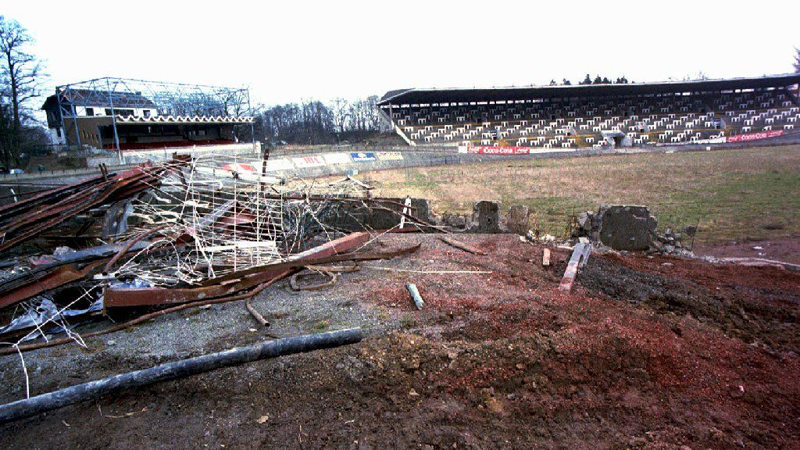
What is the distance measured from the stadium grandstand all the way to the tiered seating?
113 mm

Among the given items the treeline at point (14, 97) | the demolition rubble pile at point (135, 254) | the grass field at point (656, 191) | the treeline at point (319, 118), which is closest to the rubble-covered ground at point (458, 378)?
the demolition rubble pile at point (135, 254)

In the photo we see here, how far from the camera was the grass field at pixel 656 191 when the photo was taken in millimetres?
12023

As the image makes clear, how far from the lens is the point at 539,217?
13.3 metres

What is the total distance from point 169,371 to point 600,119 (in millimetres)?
56773

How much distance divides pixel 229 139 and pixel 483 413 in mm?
51344

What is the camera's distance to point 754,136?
147ft

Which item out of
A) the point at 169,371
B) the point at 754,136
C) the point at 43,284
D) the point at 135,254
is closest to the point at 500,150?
the point at 754,136

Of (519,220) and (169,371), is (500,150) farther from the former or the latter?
(169,371)

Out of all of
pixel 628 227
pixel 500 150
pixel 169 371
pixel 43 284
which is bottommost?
pixel 628 227

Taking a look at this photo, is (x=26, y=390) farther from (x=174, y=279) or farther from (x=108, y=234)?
(x=108, y=234)

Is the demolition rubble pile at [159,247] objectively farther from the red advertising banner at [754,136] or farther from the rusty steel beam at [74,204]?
the red advertising banner at [754,136]

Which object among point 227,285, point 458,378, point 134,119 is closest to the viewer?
point 458,378

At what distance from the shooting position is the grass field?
1202 centimetres

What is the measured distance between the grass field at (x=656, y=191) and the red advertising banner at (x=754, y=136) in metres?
19.0
